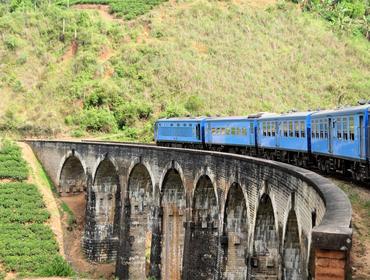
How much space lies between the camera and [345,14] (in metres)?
84.4

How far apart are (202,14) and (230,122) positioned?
48047mm

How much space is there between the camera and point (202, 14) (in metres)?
74.4

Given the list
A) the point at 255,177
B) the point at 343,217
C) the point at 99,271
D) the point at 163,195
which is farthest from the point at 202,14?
the point at 343,217

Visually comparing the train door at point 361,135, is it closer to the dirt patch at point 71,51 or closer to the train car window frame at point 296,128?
the train car window frame at point 296,128

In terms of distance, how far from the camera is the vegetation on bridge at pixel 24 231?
3044 cm

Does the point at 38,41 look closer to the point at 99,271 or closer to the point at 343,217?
the point at 99,271

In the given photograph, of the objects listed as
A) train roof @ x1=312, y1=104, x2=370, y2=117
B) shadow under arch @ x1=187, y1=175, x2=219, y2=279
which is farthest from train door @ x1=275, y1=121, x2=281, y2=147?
shadow under arch @ x1=187, y1=175, x2=219, y2=279

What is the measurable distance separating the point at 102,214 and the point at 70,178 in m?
8.52

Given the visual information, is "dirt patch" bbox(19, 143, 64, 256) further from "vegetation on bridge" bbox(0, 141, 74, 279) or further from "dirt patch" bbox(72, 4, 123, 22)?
"dirt patch" bbox(72, 4, 123, 22)

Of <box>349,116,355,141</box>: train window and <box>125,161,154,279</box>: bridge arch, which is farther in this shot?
<box>125,161,154,279</box>: bridge arch

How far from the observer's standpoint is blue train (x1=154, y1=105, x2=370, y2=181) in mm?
16172

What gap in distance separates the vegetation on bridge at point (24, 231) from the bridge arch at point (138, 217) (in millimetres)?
3141

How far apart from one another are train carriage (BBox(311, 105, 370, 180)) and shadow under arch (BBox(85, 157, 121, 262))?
1687 cm

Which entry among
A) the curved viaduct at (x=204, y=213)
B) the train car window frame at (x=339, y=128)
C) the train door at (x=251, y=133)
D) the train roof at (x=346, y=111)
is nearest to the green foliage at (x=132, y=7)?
the curved viaduct at (x=204, y=213)
